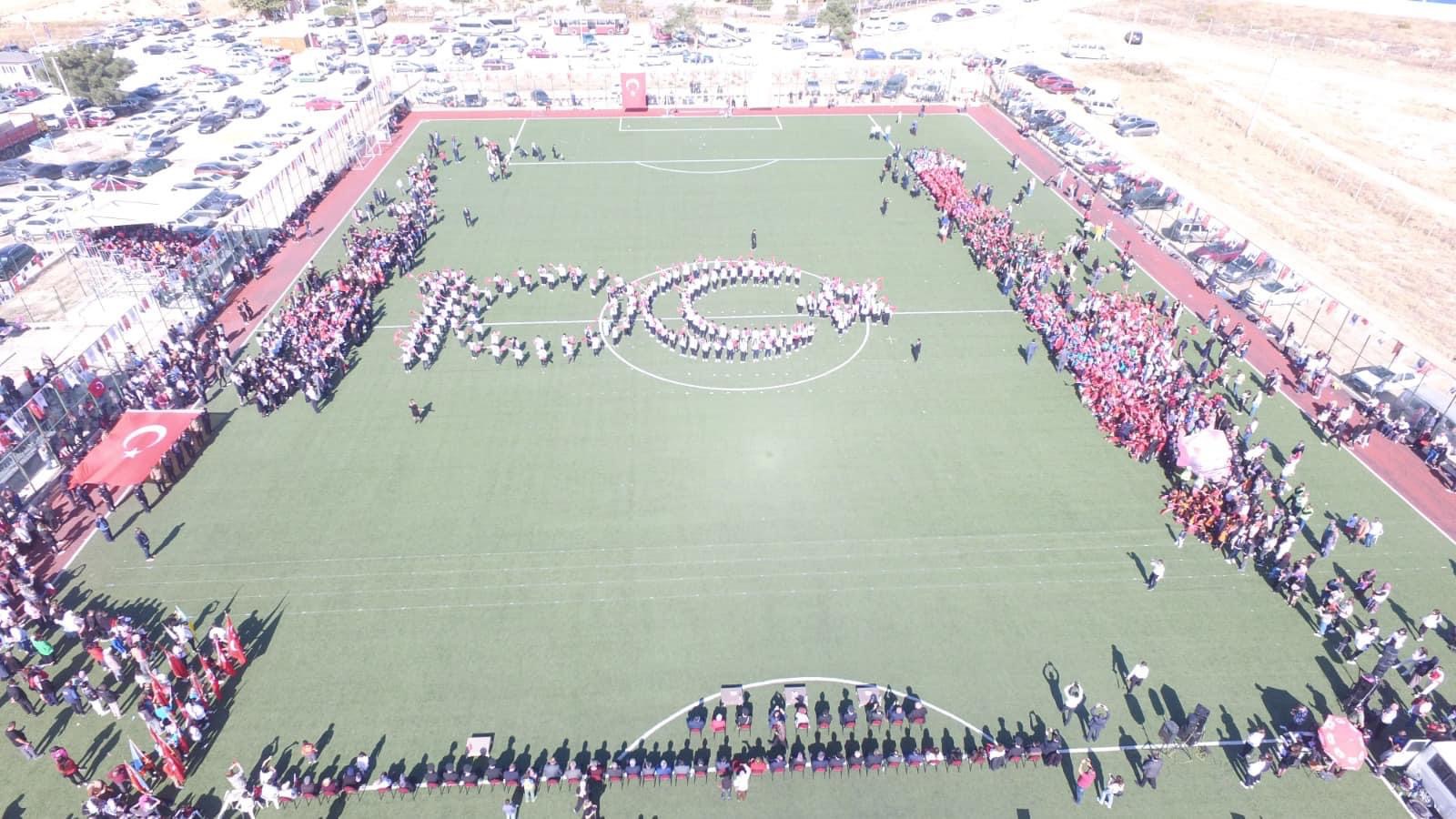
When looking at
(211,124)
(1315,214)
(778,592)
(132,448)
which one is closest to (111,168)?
(211,124)

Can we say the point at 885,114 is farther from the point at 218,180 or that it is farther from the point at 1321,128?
the point at 218,180

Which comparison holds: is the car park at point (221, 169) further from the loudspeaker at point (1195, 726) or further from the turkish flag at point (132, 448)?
the loudspeaker at point (1195, 726)

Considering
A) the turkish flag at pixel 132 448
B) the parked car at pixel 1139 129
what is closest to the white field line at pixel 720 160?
the parked car at pixel 1139 129

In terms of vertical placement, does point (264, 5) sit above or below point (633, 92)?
above

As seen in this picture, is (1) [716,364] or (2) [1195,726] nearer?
(2) [1195,726]

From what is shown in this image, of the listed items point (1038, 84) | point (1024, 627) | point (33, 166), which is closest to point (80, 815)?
point (1024, 627)

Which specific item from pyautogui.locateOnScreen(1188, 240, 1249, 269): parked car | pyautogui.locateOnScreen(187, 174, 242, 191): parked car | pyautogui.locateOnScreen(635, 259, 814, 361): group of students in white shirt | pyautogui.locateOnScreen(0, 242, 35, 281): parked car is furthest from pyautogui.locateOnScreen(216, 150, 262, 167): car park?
pyautogui.locateOnScreen(1188, 240, 1249, 269): parked car
